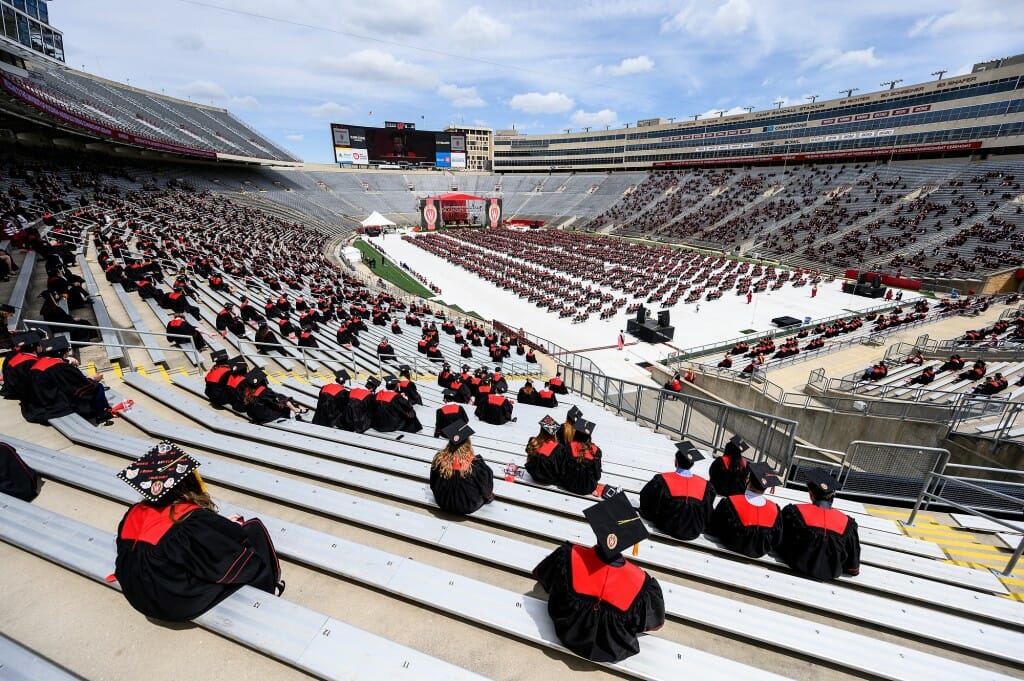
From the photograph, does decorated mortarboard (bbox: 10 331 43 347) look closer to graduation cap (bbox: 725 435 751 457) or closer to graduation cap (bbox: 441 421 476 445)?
graduation cap (bbox: 441 421 476 445)

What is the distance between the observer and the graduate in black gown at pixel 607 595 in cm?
261

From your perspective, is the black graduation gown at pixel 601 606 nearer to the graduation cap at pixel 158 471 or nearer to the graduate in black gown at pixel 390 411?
the graduation cap at pixel 158 471

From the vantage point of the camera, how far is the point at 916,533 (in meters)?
4.80

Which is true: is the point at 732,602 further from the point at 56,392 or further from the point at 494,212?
the point at 494,212

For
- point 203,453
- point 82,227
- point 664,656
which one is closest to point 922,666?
point 664,656

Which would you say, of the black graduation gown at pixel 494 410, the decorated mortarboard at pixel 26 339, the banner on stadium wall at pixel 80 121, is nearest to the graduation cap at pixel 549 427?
the black graduation gown at pixel 494 410

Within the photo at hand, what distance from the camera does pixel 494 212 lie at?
7081 cm

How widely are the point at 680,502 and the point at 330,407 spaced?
5.59 metres

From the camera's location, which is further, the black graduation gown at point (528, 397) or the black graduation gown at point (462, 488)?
the black graduation gown at point (528, 397)

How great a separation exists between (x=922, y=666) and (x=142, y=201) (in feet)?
154

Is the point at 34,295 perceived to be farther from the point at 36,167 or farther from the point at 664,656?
the point at 36,167

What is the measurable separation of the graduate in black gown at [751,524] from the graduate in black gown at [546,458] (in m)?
1.81

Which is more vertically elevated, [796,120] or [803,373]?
[796,120]

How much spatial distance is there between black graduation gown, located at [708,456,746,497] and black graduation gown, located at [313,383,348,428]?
572cm
